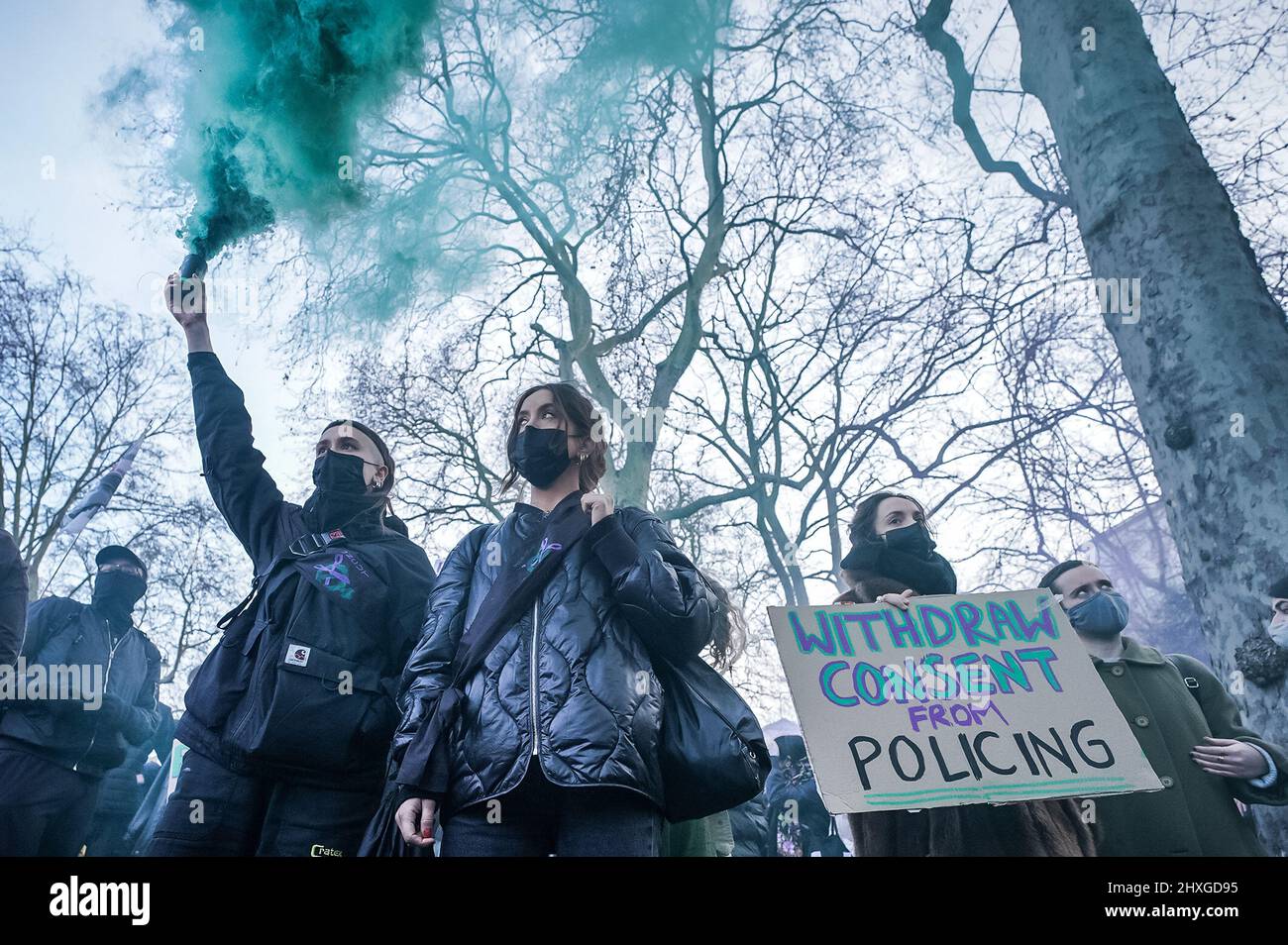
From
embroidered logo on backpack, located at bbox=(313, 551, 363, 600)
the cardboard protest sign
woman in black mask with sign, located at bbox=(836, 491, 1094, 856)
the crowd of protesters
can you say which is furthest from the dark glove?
woman in black mask with sign, located at bbox=(836, 491, 1094, 856)

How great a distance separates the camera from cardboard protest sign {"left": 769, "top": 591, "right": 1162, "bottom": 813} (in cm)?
240

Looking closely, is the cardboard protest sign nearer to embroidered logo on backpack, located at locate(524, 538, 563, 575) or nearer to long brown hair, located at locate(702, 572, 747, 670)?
long brown hair, located at locate(702, 572, 747, 670)

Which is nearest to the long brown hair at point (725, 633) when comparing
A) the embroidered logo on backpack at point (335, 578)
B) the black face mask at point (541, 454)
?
the black face mask at point (541, 454)

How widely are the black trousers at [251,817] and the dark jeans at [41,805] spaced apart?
1.62m

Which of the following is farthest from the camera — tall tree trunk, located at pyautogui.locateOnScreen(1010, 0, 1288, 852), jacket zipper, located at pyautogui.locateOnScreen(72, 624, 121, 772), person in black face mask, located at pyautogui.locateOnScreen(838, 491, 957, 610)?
jacket zipper, located at pyautogui.locateOnScreen(72, 624, 121, 772)

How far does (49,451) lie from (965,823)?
13857mm

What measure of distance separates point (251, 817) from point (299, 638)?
0.54 metres

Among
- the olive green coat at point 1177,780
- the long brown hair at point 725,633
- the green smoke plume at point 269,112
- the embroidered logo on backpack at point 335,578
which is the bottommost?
the olive green coat at point 1177,780

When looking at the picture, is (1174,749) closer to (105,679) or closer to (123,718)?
(123,718)

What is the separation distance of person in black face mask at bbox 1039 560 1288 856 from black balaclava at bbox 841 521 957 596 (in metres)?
0.62

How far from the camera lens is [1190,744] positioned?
293cm

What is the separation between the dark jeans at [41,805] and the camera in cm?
340

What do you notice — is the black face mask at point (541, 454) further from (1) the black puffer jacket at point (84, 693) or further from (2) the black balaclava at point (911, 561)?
(1) the black puffer jacket at point (84, 693)

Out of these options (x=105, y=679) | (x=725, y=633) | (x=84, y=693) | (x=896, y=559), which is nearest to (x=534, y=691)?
(x=725, y=633)
